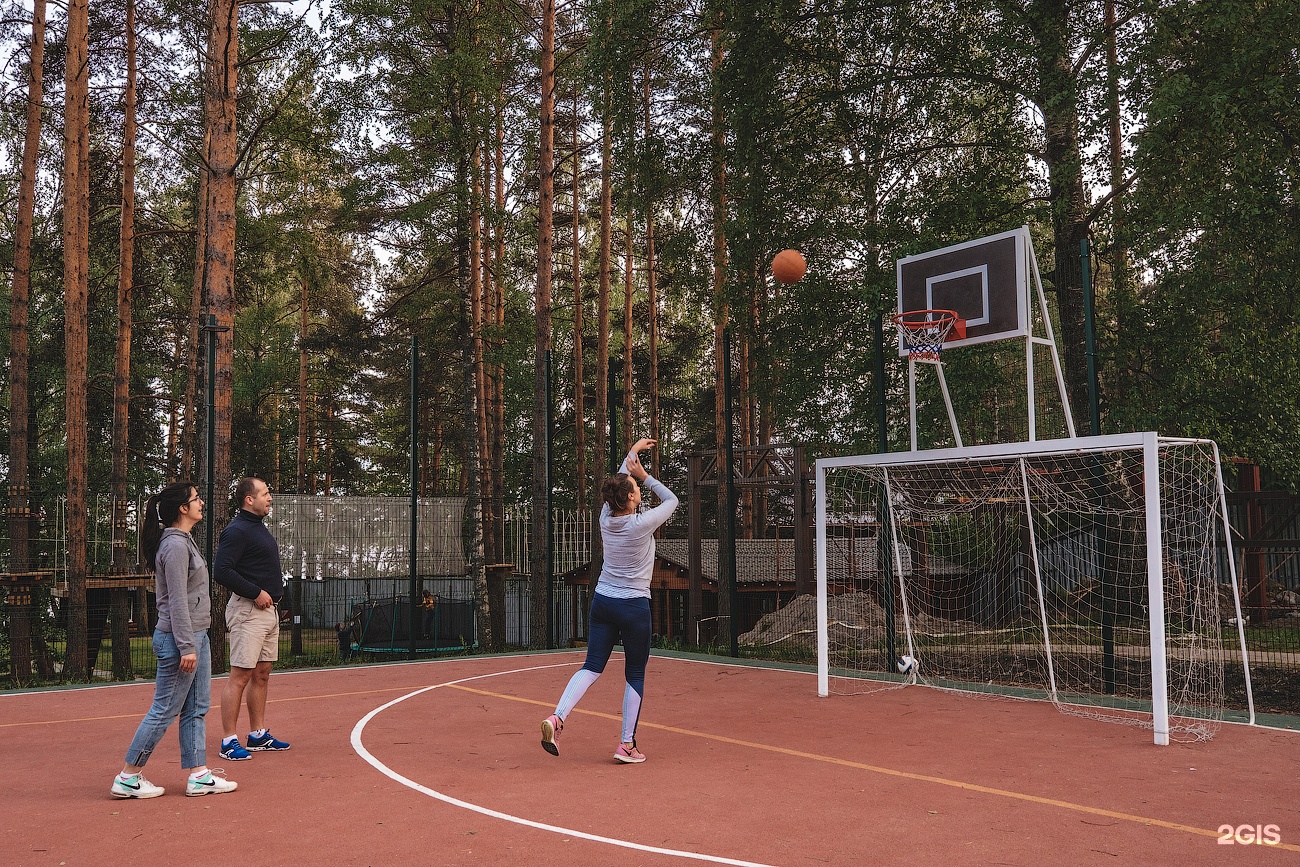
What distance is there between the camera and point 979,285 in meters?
9.76

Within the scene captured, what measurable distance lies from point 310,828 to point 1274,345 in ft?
38.1

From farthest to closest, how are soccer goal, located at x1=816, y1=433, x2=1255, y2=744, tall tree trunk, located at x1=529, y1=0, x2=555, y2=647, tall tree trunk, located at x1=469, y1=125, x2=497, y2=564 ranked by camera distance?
tall tree trunk, located at x1=469, y1=125, x2=497, y2=564
tall tree trunk, located at x1=529, y1=0, x2=555, y2=647
soccer goal, located at x1=816, y1=433, x2=1255, y2=744

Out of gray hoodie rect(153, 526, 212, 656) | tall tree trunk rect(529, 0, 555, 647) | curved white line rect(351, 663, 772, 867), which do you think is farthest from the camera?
tall tree trunk rect(529, 0, 555, 647)

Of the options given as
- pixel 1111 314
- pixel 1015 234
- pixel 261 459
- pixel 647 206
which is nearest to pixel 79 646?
pixel 647 206

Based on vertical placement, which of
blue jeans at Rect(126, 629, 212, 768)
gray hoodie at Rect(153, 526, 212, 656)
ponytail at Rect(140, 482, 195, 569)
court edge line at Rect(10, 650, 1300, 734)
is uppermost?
ponytail at Rect(140, 482, 195, 569)

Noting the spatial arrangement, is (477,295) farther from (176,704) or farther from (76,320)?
(176,704)

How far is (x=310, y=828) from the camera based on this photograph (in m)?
5.42

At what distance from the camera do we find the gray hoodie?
592 cm

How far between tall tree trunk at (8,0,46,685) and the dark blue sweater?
36.5ft

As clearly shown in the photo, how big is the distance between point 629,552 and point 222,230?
9.39 m

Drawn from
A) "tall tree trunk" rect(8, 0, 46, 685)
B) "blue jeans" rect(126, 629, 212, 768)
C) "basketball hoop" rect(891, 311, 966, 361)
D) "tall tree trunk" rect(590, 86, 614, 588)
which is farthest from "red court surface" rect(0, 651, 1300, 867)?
"tall tree trunk" rect(590, 86, 614, 588)

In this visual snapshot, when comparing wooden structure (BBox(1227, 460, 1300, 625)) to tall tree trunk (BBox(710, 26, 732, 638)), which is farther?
wooden structure (BBox(1227, 460, 1300, 625))

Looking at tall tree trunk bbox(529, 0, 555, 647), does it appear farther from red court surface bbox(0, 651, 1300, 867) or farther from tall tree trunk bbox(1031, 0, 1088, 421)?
tall tree trunk bbox(1031, 0, 1088, 421)

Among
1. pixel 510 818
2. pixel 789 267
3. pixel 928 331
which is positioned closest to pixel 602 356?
pixel 789 267
